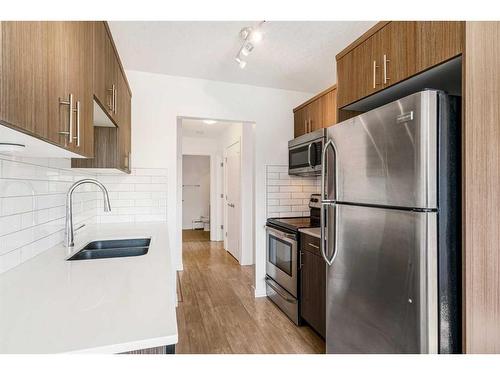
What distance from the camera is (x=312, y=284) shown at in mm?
2199

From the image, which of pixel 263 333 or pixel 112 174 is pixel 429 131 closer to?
pixel 263 333

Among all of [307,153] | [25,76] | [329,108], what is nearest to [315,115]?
[329,108]

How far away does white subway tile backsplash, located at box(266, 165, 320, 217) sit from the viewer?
312 centimetres

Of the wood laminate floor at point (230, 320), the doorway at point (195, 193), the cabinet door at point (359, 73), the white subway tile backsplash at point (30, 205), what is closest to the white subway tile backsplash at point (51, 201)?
the white subway tile backsplash at point (30, 205)

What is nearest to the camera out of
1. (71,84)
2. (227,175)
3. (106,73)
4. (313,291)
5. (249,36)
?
(71,84)

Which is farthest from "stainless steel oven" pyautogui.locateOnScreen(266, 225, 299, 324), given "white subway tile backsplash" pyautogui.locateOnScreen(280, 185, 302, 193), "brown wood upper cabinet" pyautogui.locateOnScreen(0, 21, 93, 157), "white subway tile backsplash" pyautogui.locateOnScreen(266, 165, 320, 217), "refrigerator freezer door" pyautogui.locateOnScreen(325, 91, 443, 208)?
"brown wood upper cabinet" pyautogui.locateOnScreen(0, 21, 93, 157)

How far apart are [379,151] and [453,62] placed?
0.46 m

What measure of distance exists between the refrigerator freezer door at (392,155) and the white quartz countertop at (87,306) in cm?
104

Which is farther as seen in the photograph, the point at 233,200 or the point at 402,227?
the point at 233,200

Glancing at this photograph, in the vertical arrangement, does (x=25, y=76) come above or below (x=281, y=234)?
above

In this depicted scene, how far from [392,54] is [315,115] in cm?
130

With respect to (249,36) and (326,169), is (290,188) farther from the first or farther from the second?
(249,36)

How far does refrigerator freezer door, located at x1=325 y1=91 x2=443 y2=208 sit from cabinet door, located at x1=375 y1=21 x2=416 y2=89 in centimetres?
24
